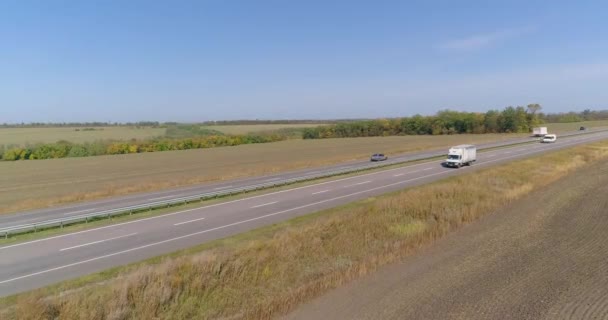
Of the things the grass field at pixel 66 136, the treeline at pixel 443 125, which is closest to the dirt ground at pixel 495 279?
the treeline at pixel 443 125

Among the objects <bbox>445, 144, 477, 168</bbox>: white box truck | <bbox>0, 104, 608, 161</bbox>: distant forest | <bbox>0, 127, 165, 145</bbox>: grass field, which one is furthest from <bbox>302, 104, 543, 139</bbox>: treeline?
<bbox>445, 144, 477, 168</bbox>: white box truck

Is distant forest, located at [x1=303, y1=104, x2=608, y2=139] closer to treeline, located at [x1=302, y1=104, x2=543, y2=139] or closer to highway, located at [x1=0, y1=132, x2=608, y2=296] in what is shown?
treeline, located at [x1=302, y1=104, x2=543, y2=139]

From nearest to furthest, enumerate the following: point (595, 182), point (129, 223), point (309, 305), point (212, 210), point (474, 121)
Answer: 1. point (309, 305)
2. point (129, 223)
3. point (212, 210)
4. point (595, 182)
5. point (474, 121)

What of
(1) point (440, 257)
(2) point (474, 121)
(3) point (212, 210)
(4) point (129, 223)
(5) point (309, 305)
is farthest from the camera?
(2) point (474, 121)

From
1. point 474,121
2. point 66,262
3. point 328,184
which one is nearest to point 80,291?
point 66,262

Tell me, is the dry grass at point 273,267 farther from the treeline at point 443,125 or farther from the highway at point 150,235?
the treeline at point 443,125

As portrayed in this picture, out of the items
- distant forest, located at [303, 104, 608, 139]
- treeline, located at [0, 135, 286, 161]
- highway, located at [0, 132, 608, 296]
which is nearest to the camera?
highway, located at [0, 132, 608, 296]

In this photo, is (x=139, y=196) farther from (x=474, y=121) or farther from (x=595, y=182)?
(x=474, y=121)
